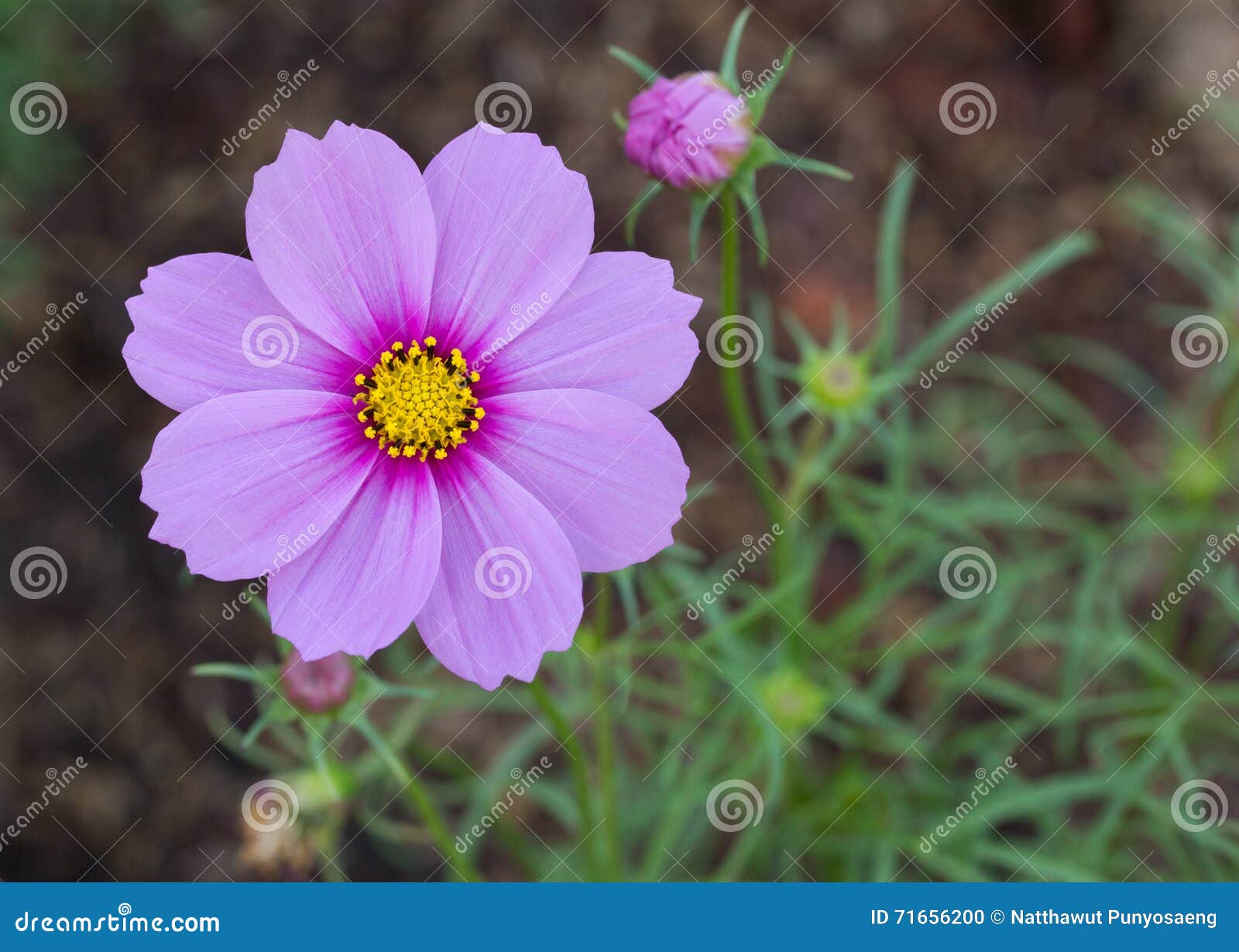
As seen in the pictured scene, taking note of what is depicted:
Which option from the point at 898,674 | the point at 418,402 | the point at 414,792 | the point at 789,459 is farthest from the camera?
the point at 898,674

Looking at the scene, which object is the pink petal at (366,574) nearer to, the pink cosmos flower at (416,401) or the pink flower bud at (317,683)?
the pink cosmos flower at (416,401)

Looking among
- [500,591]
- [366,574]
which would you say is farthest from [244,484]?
[500,591]

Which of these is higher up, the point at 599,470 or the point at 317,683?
the point at 599,470

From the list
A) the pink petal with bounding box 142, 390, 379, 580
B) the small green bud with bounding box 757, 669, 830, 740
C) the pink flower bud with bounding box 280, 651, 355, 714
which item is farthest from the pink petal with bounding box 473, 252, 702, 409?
the small green bud with bounding box 757, 669, 830, 740

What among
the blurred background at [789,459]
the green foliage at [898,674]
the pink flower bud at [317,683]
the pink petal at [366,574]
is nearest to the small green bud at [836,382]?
the green foliage at [898,674]

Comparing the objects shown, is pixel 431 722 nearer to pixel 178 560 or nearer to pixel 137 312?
pixel 178 560

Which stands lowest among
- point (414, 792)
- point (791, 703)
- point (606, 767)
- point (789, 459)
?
point (414, 792)

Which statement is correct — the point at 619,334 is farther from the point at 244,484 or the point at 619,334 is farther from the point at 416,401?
the point at 244,484
